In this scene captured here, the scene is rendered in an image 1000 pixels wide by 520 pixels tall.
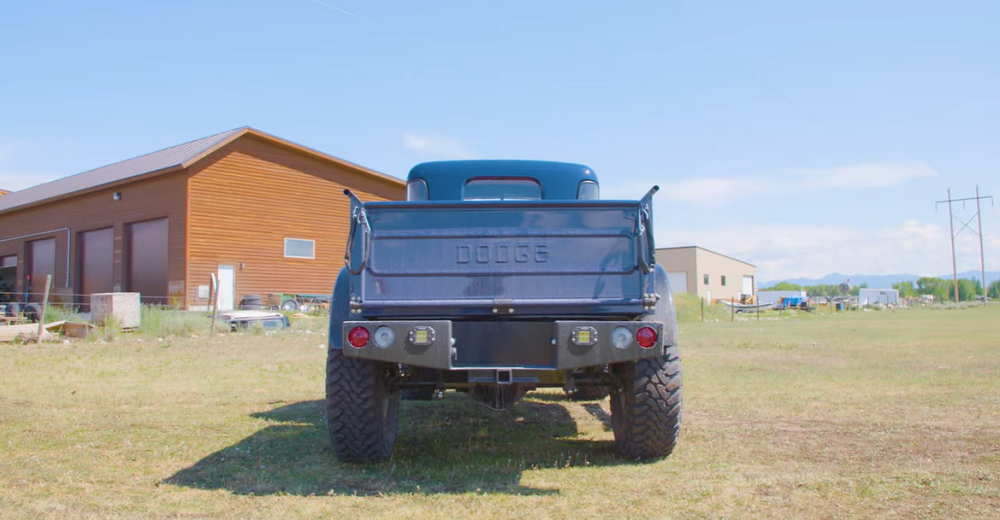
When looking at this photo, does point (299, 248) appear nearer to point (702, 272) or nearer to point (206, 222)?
point (206, 222)

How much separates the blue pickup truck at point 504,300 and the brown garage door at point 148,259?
26818 millimetres

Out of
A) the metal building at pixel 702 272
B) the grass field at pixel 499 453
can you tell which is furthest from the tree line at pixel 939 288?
the grass field at pixel 499 453

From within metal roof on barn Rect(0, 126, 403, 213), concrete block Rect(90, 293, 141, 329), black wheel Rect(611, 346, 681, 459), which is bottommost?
black wheel Rect(611, 346, 681, 459)

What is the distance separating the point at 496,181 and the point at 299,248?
86.5 ft

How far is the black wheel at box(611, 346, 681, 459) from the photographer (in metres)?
4.90

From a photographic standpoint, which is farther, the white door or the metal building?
the metal building

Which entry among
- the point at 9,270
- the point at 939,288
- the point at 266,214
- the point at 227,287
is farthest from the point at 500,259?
the point at 939,288

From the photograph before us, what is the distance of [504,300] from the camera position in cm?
469

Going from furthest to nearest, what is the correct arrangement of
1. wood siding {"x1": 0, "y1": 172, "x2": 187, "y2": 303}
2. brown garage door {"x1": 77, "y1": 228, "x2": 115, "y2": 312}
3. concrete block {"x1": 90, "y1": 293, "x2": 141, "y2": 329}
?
1. brown garage door {"x1": 77, "y1": 228, "x2": 115, "y2": 312}
2. wood siding {"x1": 0, "y1": 172, "x2": 187, "y2": 303}
3. concrete block {"x1": 90, "y1": 293, "x2": 141, "y2": 329}

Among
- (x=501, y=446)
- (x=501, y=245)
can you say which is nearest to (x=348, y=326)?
(x=501, y=245)

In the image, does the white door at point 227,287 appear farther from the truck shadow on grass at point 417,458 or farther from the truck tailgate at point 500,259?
the truck tailgate at point 500,259

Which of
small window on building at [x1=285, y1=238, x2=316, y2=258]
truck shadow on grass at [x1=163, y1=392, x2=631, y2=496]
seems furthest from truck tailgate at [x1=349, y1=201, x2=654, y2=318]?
small window on building at [x1=285, y1=238, x2=316, y2=258]

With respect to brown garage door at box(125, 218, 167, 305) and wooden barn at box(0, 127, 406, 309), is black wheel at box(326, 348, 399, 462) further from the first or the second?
brown garage door at box(125, 218, 167, 305)

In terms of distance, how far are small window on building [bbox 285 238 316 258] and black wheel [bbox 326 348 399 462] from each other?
90.4ft
